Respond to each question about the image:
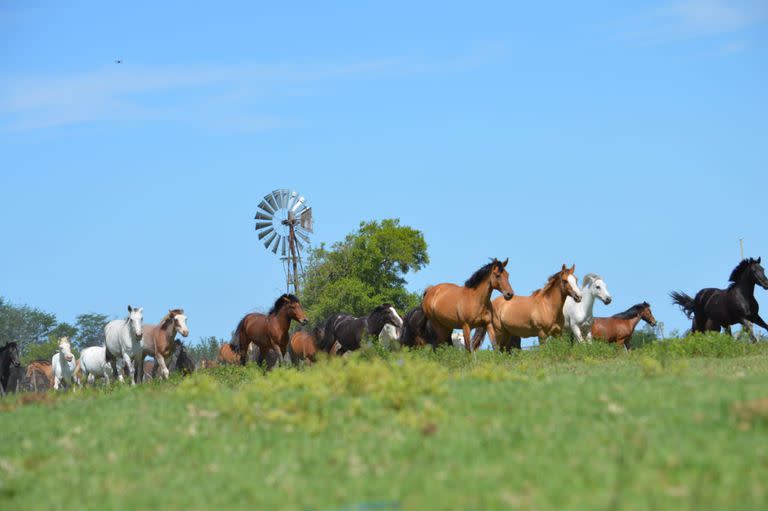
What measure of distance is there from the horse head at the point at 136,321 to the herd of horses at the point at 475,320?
26 millimetres

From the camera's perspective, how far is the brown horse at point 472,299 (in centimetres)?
2370

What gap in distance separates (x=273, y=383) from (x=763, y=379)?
600 cm

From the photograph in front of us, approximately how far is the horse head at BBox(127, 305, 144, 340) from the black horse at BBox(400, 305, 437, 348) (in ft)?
22.4

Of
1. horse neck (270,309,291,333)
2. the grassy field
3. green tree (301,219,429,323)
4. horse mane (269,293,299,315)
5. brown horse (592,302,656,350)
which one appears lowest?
the grassy field

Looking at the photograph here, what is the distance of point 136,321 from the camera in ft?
87.1

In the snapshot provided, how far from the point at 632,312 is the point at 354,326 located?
904 centimetres

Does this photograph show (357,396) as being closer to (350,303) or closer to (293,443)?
(293,443)

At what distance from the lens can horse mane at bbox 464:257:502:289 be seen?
78.3 feet

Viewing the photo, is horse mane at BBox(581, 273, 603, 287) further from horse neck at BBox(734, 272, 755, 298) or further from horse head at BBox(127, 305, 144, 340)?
horse head at BBox(127, 305, 144, 340)

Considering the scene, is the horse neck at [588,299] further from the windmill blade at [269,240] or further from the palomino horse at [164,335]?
the windmill blade at [269,240]

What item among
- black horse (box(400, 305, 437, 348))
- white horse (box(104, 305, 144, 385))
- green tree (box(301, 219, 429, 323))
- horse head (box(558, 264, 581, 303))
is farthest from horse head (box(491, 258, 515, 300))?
green tree (box(301, 219, 429, 323))

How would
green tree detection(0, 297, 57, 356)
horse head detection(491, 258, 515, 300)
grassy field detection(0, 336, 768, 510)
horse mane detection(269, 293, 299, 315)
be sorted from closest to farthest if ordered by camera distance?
grassy field detection(0, 336, 768, 510)
horse head detection(491, 258, 515, 300)
horse mane detection(269, 293, 299, 315)
green tree detection(0, 297, 57, 356)

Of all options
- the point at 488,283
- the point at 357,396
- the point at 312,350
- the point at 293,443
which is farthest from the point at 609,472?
the point at 312,350

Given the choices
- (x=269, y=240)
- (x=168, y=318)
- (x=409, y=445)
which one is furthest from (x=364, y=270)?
(x=409, y=445)
